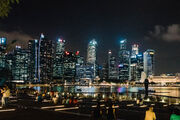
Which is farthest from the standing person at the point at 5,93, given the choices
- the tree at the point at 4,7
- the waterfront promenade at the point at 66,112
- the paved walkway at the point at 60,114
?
the tree at the point at 4,7

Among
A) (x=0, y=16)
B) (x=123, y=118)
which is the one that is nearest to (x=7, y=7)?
(x=0, y=16)

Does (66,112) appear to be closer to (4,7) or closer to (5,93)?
(5,93)

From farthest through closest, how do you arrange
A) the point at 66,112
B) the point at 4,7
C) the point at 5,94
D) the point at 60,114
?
the point at 5,94 < the point at 66,112 < the point at 60,114 < the point at 4,7

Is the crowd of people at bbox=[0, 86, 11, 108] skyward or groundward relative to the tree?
groundward

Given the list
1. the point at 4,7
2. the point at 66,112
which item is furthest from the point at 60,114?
the point at 4,7

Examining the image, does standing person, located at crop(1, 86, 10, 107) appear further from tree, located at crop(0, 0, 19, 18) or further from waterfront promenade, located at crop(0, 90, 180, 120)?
tree, located at crop(0, 0, 19, 18)

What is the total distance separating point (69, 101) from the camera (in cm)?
2770

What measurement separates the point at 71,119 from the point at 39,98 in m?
13.7

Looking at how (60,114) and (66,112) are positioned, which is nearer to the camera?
(60,114)

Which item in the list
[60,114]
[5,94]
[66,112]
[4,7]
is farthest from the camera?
[5,94]

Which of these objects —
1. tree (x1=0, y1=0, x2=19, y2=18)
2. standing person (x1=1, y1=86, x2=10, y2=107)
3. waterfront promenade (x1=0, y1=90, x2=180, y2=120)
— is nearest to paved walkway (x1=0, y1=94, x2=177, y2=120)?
waterfront promenade (x1=0, y1=90, x2=180, y2=120)

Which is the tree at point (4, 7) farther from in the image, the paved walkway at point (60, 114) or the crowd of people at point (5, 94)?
the crowd of people at point (5, 94)

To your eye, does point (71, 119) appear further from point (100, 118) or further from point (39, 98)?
point (39, 98)

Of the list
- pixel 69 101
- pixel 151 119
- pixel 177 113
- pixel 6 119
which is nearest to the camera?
pixel 177 113
